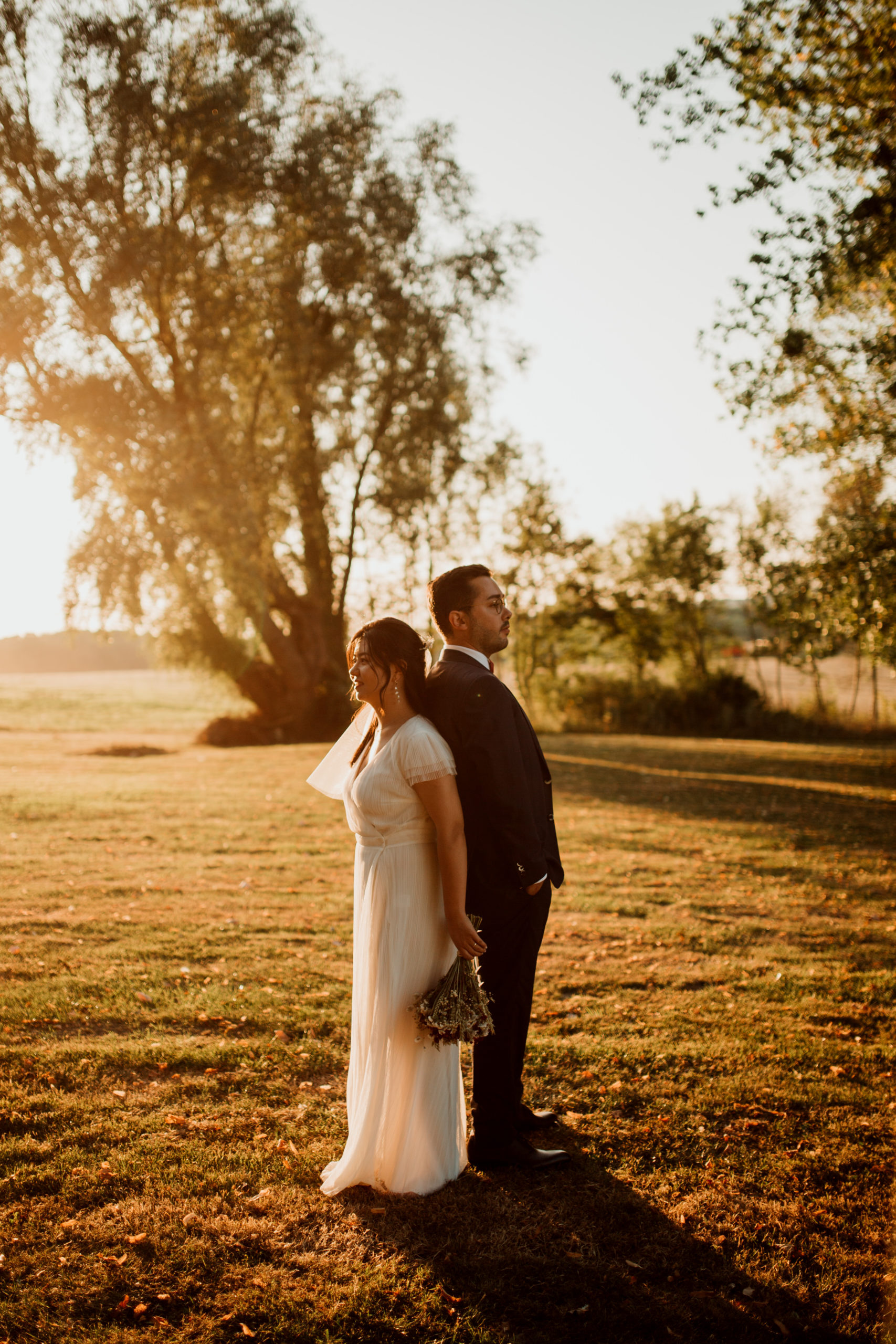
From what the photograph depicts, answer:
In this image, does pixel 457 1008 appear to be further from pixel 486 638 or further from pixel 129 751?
pixel 129 751

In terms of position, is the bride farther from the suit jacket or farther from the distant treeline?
the distant treeline

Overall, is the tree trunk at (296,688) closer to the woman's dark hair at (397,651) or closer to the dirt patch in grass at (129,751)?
the dirt patch in grass at (129,751)

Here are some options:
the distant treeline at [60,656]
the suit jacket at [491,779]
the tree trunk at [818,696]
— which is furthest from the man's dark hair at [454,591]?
the distant treeline at [60,656]

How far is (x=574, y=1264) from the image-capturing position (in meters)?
3.62

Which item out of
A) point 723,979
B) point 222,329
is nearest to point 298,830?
point 723,979

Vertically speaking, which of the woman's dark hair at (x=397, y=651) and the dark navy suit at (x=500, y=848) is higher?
the woman's dark hair at (x=397, y=651)

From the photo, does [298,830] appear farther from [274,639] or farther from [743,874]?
[274,639]

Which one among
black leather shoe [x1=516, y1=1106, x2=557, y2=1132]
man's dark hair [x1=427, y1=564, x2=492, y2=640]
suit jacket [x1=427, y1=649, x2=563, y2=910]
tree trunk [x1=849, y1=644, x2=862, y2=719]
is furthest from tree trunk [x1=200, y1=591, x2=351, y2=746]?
suit jacket [x1=427, y1=649, x2=563, y2=910]

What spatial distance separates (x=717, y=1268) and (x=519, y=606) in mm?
32325

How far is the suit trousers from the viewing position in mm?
4199

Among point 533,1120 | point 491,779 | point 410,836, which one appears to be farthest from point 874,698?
point 410,836

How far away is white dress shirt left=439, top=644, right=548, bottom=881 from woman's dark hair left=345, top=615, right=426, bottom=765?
21 cm

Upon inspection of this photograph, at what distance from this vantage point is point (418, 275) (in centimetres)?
2498

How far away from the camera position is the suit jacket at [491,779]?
397 centimetres
